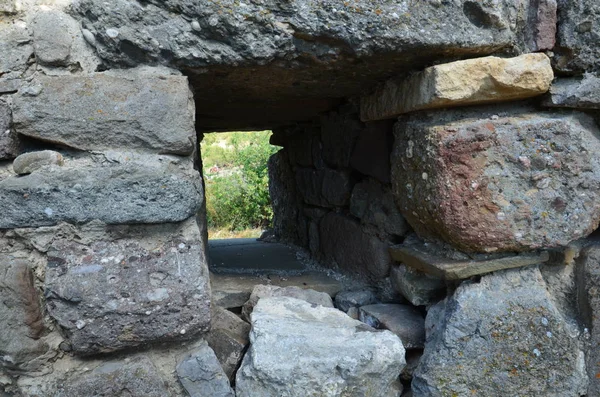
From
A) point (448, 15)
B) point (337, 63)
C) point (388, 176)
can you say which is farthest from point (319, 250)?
point (448, 15)

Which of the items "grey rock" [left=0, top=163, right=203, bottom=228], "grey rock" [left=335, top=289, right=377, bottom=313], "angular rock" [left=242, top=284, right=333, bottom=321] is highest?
"grey rock" [left=0, top=163, right=203, bottom=228]

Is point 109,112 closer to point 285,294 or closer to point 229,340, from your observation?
point 229,340

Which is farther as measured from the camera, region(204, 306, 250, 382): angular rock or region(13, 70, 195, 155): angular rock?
region(204, 306, 250, 382): angular rock

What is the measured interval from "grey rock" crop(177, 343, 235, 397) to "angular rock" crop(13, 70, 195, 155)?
480 millimetres

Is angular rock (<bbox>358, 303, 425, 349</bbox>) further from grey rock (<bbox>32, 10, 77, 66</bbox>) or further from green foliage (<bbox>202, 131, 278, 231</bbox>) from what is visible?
green foliage (<bbox>202, 131, 278, 231</bbox>)

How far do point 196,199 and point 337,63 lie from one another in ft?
1.61

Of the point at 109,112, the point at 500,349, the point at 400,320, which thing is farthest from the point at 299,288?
the point at 109,112

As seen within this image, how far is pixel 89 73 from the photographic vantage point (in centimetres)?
111

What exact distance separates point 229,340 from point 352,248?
2.33 ft

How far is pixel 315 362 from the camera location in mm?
1171

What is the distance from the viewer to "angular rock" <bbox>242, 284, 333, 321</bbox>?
1.50 metres

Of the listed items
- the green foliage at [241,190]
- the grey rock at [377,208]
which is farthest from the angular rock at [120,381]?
the green foliage at [241,190]

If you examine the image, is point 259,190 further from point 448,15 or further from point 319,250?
point 448,15

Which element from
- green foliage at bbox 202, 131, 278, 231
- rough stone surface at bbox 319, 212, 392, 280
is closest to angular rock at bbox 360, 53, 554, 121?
rough stone surface at bbox 319, 212, 392, 280
